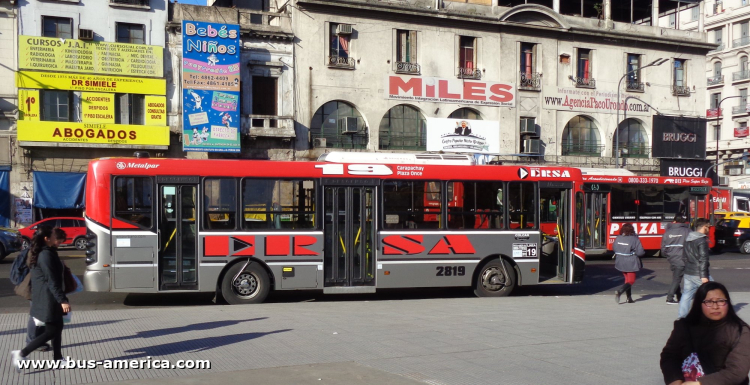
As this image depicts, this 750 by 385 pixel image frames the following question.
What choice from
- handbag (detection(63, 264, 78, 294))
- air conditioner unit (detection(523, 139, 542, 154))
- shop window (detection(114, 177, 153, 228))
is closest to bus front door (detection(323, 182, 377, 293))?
shop window (detection(114, 177, 153, 228))

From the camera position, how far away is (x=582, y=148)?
4041 cm

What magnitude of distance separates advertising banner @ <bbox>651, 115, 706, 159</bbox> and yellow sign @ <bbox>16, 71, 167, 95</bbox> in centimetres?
2879

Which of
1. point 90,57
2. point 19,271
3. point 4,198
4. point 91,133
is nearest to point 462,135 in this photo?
point 91,133

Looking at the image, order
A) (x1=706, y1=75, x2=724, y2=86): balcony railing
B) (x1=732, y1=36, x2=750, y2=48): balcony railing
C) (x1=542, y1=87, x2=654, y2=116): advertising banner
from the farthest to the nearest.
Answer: (x1=706, y1=75, x2=724, y2=86): balcony railing
(x1=732, y1=36, x2=750, y2=48): balcony railing
(x1=542, y1=87, x2=654, y2=116): advertising banner

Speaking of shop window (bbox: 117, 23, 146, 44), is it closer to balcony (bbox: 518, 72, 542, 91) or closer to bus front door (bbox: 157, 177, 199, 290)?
balcony (bbox: 518, 72, 542, 91)

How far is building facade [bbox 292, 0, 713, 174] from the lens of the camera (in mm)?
34688

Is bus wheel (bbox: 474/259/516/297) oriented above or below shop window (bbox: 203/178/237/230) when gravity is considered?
below

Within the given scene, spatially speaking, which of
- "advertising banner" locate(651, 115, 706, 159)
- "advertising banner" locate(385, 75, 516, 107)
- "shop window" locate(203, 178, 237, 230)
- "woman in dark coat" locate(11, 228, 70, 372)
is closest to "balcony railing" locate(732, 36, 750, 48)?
"advertising banner" locate(651, 115, 706, 159)


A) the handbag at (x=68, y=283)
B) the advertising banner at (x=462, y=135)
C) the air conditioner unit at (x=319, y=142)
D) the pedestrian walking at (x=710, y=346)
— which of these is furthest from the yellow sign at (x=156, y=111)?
the pedestrian walking at (x=710, y=346)

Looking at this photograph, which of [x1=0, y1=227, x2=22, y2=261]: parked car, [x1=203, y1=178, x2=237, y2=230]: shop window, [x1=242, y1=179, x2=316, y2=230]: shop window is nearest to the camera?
[x1=203, y1=178, x2=237, y2=230]: shop window

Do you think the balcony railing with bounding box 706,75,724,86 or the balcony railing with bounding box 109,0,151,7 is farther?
the balcony railing with bounding box 706,75,724,86

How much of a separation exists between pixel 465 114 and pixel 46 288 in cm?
3199

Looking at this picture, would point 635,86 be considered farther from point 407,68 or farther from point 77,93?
point 77,93

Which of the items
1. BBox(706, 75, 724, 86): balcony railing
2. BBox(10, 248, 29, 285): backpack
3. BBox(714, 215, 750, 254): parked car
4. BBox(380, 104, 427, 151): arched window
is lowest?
BBox(714, 215, 750, 254): parked car
